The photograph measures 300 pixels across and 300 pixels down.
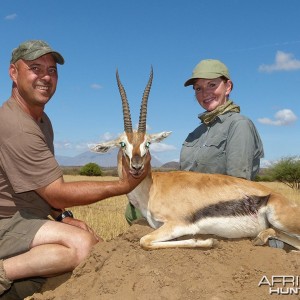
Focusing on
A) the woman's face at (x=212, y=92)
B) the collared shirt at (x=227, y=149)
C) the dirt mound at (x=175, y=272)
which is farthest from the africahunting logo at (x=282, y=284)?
the woman's face at (x=212, y=92)

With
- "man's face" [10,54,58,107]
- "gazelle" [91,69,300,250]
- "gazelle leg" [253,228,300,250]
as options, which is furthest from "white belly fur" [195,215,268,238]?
"man's face" [10,54,58,107]

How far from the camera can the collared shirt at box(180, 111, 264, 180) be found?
6.09 metres

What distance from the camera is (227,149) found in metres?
6.25

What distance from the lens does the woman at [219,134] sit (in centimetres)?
612

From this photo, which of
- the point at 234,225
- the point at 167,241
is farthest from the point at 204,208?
the point at 167,241

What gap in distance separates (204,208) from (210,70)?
226 centimetres

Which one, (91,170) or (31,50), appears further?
(91,170)

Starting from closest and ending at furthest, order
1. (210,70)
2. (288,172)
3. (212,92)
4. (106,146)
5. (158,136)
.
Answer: (106,146) < (158,136) < (210,70) < (212,92) < (288,172)

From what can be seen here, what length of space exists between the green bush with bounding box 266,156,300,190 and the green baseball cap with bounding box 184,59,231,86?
3321 cm

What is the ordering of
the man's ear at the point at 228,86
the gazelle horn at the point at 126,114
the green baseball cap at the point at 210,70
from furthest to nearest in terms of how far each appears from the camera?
the man's ear at the point at 228,86, the green baseball cap at the point at 210,70, the gazelle horn at the point at 126,114

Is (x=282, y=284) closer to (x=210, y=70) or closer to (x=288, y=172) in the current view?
(x=210, y=70)

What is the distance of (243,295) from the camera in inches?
166

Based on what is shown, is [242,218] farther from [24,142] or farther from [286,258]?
[24,142]

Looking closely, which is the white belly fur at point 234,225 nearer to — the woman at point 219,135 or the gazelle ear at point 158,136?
the woman at point 219,135
